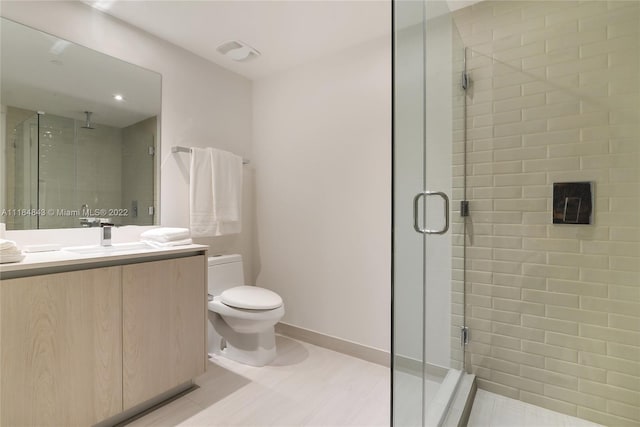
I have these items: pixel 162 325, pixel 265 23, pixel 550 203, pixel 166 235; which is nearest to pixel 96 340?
pixel 162 325

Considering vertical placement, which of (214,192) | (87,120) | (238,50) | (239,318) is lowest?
(239,318)

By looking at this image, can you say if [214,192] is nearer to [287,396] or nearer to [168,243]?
[168,243]

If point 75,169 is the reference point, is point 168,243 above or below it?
below

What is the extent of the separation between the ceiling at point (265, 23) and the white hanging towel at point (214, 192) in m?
0.75

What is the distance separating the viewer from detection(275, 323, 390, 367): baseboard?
204 centimetres

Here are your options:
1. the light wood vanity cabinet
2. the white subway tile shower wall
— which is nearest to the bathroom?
the white subway tile shower wall

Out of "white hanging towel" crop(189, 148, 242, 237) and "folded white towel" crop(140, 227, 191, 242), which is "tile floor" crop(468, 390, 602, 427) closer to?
"folded white towel" crop(140, 227, 191, 242)

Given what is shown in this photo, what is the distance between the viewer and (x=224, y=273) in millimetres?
2238

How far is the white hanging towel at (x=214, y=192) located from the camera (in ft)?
7.12

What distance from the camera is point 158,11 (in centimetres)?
179

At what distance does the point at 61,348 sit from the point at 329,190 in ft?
5.57

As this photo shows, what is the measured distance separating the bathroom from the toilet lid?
424mm

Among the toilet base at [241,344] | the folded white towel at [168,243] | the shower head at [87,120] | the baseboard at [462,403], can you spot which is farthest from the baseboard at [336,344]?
the shower head at [87,120]

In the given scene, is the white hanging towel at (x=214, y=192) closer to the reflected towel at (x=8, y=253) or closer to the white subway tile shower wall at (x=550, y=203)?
the reflected towel at (x=8, y=253)
